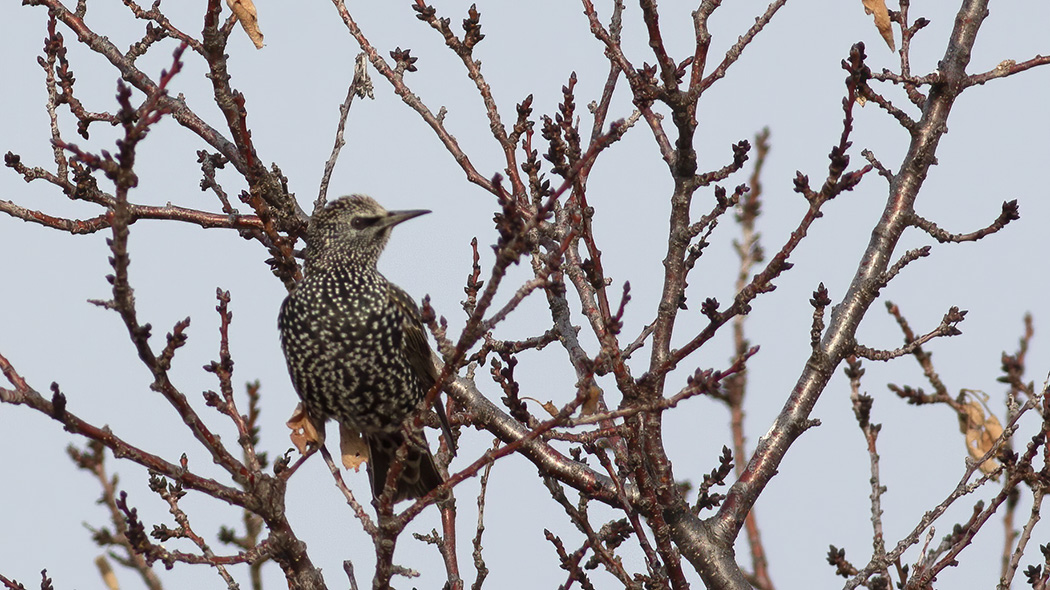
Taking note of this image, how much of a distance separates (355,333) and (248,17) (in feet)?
5.59

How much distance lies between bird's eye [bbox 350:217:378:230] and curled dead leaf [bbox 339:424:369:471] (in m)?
0.98

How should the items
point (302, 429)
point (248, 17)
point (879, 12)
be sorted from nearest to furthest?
point (248, 17), point (879, 12), point (302, 429)

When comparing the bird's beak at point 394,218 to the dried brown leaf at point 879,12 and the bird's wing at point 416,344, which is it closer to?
the bird's wing at point 416,344

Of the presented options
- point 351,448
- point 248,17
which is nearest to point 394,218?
point 351,448

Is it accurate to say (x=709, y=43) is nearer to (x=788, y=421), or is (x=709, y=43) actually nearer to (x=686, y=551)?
(x=788, y=421)

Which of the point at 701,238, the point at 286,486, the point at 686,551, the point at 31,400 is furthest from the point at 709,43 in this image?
the point at 31,400

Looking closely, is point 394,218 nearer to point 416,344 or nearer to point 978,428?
point 416,344

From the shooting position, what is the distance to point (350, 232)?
19.9ft

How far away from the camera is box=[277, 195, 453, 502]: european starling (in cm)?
571

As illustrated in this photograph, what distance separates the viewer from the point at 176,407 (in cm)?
376

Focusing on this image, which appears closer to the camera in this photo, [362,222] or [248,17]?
[248,17]

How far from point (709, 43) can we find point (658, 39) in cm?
47

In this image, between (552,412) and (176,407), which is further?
(552,412)

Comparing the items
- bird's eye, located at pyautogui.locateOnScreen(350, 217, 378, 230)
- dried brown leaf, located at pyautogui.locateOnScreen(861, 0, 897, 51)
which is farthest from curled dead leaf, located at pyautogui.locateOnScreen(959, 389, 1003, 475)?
bird's eye, located at pyautogui.locateOnScreen(350, 217, 378, 230)
